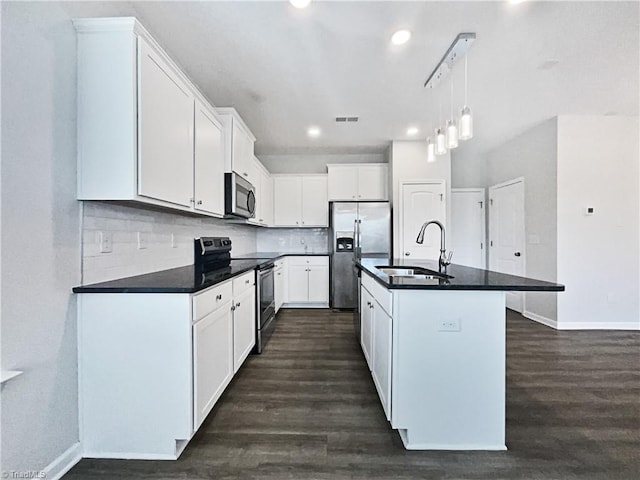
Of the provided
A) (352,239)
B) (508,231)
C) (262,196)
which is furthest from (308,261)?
(508,231)

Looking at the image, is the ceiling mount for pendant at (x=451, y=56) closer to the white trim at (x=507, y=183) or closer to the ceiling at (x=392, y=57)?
the ceiling at (x=392, y=57)

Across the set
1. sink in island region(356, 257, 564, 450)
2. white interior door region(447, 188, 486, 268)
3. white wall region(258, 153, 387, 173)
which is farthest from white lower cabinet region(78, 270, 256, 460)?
white interior door region(447, 188, 486, 268)

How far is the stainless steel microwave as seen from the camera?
3.01 m

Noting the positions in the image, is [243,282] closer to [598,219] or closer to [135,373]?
[135,373]

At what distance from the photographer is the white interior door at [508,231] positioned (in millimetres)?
4586

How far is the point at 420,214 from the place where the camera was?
4.69 m

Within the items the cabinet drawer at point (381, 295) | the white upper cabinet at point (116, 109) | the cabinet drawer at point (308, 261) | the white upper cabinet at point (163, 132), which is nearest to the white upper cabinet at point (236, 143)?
the white upper cabinet at point (163, 132)

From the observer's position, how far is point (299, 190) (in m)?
5.21

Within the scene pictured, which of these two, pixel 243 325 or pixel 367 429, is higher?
pixel 243 325

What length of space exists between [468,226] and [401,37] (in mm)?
4032

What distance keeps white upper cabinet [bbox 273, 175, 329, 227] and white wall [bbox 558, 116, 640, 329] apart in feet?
10.7

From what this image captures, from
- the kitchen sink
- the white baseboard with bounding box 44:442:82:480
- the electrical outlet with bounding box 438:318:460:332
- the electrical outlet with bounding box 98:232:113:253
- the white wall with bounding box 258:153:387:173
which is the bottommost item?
the white baseboard with bounding box 44:442:82:480

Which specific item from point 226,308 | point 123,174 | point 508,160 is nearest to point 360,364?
point 226,308

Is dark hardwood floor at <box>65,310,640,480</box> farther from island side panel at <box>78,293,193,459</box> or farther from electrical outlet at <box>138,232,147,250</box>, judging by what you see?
electrical outlet at <box>138,232,147,250</box>
